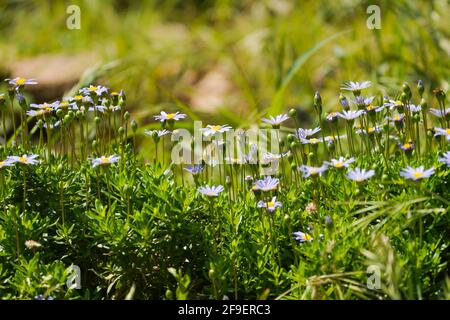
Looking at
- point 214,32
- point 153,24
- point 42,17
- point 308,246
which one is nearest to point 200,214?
point 308,246

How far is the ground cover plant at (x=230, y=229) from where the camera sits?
6.02ft

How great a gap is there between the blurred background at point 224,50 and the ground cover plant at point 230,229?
109 cm

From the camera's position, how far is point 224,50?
462 centimetres

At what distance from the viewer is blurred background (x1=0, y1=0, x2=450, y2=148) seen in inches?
155

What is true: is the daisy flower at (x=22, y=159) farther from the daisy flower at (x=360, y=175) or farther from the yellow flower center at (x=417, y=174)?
the yellow flower center at (x=417, y=174)

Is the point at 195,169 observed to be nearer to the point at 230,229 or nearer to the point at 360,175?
the point at 230,229

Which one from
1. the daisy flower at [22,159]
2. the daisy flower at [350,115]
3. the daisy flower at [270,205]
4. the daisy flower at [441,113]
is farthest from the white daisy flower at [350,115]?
the daisy flower at [22,159]

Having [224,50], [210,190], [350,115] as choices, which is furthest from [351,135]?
[224,50]

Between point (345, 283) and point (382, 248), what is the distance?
6.8 inches

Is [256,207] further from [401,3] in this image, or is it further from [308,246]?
[401,3]

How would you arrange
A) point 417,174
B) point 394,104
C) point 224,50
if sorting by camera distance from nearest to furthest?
point 417,174 < point 394,104 < point 224,50

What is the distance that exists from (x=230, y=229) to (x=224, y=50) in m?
2.72

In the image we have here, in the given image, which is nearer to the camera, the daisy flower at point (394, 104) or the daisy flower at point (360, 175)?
the daisy flower at point (360, 175)

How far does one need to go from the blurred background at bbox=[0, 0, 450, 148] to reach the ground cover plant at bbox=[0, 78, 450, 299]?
1.09 metres
